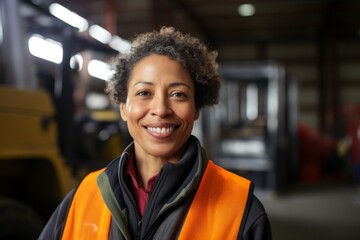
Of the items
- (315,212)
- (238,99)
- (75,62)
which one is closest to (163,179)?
(75,62)

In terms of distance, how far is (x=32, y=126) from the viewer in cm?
311

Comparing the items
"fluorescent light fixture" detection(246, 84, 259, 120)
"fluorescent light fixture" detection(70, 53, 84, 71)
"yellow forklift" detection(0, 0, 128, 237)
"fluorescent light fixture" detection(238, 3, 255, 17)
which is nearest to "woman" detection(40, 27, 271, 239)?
"yellow forklift" detection(0, 0, 128, 237)

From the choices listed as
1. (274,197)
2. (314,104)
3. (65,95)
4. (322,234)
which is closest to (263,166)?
(274,197)

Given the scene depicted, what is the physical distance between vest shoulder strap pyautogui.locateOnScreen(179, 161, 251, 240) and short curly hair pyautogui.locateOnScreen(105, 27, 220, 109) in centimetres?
28

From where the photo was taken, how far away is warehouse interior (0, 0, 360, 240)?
3344mm

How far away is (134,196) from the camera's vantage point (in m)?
1.39

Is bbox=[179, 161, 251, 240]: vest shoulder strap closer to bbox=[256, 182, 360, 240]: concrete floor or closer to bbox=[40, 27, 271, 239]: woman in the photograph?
bbox=[40, 27, 271, 239]: woman

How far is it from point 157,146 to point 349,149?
951 cm

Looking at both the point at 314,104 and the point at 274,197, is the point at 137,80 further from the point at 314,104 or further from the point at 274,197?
the point at 314,104

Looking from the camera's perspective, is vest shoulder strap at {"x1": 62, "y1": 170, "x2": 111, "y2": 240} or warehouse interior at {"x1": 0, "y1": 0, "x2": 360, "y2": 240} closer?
vest shoulder strap at {"x1": 62, "y1": 170, "x2": 111, "y2": 240}

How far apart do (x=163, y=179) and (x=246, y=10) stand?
41.1 feet

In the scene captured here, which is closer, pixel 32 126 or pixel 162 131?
pixel 162 131

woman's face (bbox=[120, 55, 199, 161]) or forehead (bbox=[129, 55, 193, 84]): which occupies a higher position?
forehead (bbox=[129, 55, 193, 84])

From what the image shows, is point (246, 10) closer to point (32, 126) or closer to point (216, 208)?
point (32, 126)
